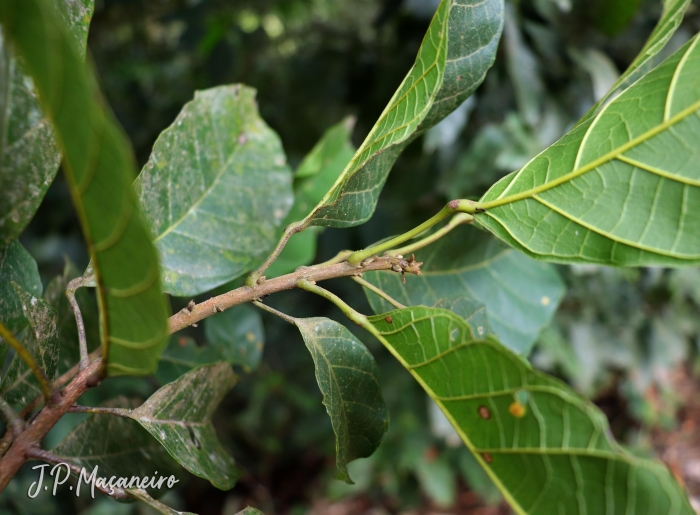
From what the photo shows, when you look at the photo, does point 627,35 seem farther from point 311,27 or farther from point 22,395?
point 22,395

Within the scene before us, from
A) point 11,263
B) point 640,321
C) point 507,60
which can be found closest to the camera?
point 11,263

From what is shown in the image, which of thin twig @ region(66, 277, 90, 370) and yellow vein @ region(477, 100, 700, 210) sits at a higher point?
thin twig @ region(66, 277, 90, 370)

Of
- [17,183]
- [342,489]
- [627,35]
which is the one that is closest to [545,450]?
[17,183]

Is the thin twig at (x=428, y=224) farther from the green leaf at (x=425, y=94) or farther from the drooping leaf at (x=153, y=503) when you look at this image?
the drooping leaf at (x=153, y=503)

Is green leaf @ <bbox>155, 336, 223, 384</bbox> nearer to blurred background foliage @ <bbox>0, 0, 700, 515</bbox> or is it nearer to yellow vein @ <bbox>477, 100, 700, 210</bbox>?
blurred background foliage @ <bbox>0, 0, 700, 515</bbox>

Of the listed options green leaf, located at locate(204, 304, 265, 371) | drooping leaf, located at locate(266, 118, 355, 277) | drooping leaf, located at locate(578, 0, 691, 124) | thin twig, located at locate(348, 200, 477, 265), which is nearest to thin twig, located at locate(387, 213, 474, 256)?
thin twig, located at locate(348, 200, 477, 265)

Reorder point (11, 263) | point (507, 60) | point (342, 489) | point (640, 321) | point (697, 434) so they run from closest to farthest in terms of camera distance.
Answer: point (11, 263), point (507, 60), point (640, 321), point (342, 489), point (697, 434)
